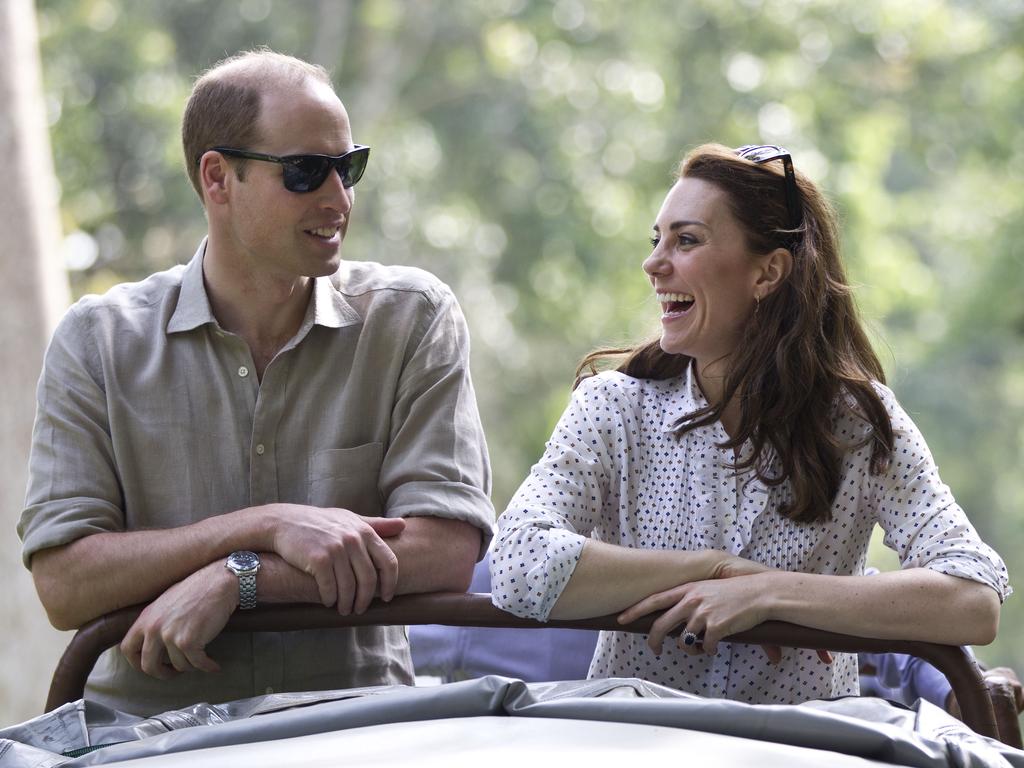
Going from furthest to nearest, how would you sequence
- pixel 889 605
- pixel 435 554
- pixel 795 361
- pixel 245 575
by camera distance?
pixel 795 361
pixel 435 554
pixel 245 575
pixel 889 605

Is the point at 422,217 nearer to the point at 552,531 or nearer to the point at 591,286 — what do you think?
the point at 591,286

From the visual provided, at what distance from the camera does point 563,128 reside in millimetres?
11867

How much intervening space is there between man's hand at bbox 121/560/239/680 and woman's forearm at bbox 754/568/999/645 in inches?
34.6

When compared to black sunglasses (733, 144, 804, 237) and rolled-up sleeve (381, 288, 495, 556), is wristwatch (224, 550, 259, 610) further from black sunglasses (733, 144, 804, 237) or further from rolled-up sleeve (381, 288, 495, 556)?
black sunglasses (733, 144, 804, 237)

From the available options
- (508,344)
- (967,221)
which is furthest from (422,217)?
(967,221)

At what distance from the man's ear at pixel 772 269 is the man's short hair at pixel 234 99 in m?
0.92

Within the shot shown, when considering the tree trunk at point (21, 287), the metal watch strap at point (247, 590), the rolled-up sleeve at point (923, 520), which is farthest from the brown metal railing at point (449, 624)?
the tree trunk at point (21, 287)

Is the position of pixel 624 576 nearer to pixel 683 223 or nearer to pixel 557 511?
pixel 557 511

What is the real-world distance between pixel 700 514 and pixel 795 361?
34 cm

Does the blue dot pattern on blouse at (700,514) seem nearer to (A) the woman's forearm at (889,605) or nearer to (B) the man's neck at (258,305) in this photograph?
(A) the woman's forearm at (889,605)

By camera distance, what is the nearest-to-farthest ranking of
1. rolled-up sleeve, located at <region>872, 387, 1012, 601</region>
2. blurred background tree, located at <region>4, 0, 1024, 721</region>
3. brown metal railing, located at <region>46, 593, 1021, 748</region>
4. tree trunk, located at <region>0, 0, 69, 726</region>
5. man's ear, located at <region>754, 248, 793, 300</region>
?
brown metal railing, located at <region>46, 593, 1021, 748</region>
rolled-up sleeve, located at <region>872, 387, 1012, 601</region>
man's ear, located at <region>754, 248, 793, 300</region>
tree trunk, located at <region>0, 0, 69, 726</region>
blurred background tree, located at <region>4, 0, 1024, 721</region>

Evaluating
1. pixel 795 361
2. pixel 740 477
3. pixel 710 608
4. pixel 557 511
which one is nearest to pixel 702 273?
pixel 795 361

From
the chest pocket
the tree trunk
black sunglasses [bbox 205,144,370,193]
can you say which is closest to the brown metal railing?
the chest pocket

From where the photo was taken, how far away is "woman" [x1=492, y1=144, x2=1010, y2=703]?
225 cm
